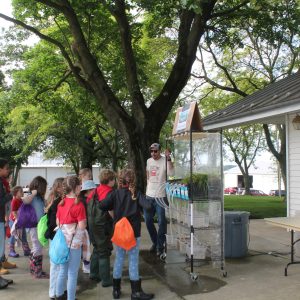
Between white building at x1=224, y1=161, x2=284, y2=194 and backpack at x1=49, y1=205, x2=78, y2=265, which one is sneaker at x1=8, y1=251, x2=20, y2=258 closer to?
backpack at x1=49, y1=205, x2=78, y2=265

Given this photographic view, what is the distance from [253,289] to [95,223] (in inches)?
93.0

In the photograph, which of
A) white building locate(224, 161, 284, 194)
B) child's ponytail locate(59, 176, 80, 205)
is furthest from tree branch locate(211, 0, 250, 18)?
white building locate(224, 161, 284, 194)

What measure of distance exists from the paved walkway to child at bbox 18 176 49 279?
0.65 feet

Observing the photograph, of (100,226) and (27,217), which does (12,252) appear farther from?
(100,226)

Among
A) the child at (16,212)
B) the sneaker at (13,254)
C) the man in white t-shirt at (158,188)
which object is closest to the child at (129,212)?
the man in white t-shirt at (158,188)

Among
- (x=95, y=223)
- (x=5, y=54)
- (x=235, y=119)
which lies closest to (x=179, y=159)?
(x=235, y=119)

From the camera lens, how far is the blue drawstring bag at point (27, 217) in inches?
295

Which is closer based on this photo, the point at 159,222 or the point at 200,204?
the point at 200,204

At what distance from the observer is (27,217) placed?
24.6 ft

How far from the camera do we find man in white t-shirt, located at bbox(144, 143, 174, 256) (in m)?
8.12

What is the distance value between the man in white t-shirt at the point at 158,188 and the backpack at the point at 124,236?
90.3 inches

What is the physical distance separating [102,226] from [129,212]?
0.73 m

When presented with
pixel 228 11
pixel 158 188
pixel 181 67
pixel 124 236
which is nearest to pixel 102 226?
pixel 124 236

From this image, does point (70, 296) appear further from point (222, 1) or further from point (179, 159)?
point (222, 1)
